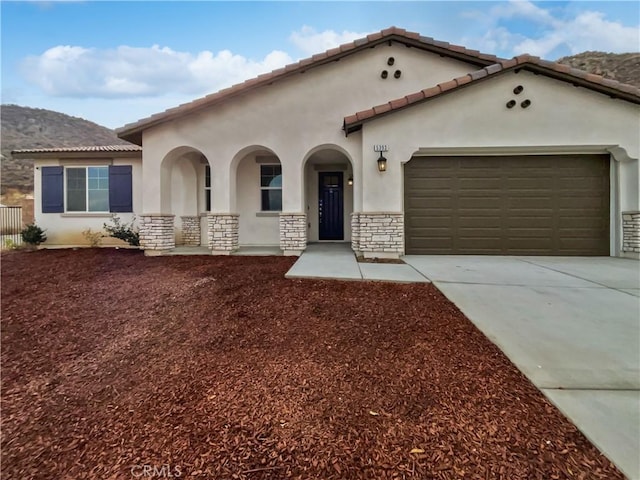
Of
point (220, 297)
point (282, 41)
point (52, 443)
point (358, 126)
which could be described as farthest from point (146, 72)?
point (52, 443)

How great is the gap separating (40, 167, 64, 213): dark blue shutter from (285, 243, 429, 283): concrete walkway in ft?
31.3

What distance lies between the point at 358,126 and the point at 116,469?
7.67 m

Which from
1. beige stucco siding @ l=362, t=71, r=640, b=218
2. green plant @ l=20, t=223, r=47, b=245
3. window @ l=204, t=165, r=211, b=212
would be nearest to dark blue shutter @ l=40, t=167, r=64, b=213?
green plant @ l=20, t=223, r=47, b=245

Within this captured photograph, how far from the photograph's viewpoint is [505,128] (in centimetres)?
705

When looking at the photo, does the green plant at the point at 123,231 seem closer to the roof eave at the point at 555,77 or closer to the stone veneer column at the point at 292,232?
the stone veneer column at the point at 292,232

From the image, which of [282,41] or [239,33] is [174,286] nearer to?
[239,33]

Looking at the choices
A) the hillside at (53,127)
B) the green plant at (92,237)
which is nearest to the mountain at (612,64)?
the hillside at (53,127)

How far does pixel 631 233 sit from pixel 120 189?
15219mm

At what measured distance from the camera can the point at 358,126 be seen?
750cm

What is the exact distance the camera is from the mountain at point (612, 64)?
22.1 m

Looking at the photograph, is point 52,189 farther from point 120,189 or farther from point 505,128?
point 505,128

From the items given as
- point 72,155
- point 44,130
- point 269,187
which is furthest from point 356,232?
point 44,130

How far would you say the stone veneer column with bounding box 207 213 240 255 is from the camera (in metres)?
8.06

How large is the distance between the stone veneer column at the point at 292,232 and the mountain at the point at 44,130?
38.6 meters
